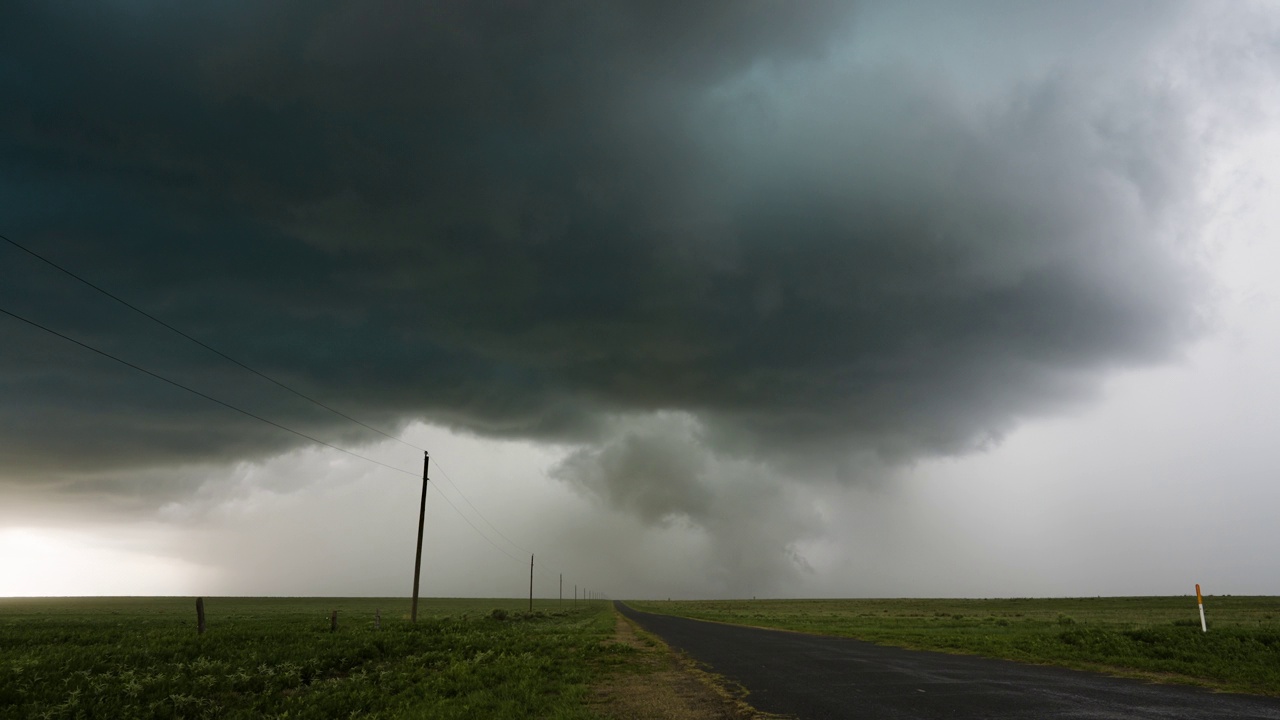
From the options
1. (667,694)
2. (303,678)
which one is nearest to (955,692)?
(667,694)

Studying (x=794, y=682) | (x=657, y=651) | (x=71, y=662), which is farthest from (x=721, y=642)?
(x=71, y=662)

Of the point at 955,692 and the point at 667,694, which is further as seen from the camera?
the point at 667,694

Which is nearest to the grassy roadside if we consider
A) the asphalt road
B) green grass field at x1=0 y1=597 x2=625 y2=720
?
the asphalt road

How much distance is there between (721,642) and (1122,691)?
20.6m

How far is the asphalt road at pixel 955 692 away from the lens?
1117 centimetres

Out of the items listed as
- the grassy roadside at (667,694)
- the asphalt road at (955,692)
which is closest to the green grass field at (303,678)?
the grassy roadside at (667,694)

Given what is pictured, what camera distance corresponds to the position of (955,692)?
13.6 m

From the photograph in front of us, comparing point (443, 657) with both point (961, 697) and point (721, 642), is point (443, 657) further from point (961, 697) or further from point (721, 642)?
point (961, 697)

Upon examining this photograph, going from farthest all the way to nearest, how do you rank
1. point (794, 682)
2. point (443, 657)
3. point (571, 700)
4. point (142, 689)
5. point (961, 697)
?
point (443, 657)
point (142, 689)
point (794, 682)
point (571, 700)
point (961, 697)

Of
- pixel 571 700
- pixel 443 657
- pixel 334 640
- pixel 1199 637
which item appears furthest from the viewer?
pixel 334 640

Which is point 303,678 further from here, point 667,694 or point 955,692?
point 955,692

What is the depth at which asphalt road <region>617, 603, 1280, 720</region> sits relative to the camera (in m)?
11.2

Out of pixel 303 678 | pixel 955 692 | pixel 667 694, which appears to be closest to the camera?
pixel 955 692

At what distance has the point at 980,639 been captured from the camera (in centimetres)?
2644
